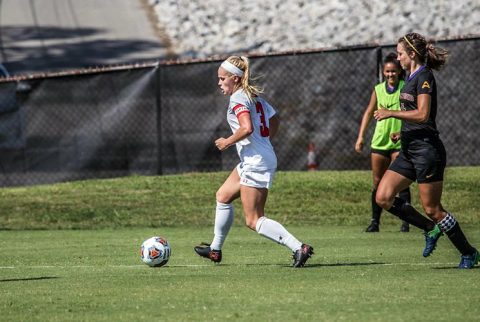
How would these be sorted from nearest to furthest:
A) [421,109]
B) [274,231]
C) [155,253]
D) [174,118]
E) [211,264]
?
[421,109] < [274,231] < [155,253] < [211,264] < [174,118]

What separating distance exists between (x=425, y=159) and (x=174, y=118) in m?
9.39

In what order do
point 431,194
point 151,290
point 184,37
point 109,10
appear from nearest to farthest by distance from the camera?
point 151,290
point 431,194
point 184,37
point 109,10

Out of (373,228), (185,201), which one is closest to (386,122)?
(373,228)

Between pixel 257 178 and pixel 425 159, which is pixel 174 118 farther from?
pixel 425 159

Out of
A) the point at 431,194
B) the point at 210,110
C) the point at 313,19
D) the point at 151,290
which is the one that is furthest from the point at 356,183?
the point at 313,19

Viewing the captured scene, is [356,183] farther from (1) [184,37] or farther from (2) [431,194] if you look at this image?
(1) [184,37]

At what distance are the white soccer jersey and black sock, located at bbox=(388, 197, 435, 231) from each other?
4.83ft

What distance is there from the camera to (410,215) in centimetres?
1151

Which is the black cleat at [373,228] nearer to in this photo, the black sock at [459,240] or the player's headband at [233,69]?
the black sock at [459,240]

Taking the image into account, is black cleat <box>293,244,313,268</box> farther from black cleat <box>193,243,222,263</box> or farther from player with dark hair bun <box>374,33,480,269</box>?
player with dark hair bun <box>374,33,480,269</box>

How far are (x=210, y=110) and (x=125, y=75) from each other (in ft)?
4.79

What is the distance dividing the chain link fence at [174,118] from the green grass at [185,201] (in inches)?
13.6

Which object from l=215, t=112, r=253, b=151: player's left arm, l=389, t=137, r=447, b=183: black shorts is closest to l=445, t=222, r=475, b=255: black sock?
l=389, t=137, r=447, b=183: black shorts

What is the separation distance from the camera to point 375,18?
39.6m
